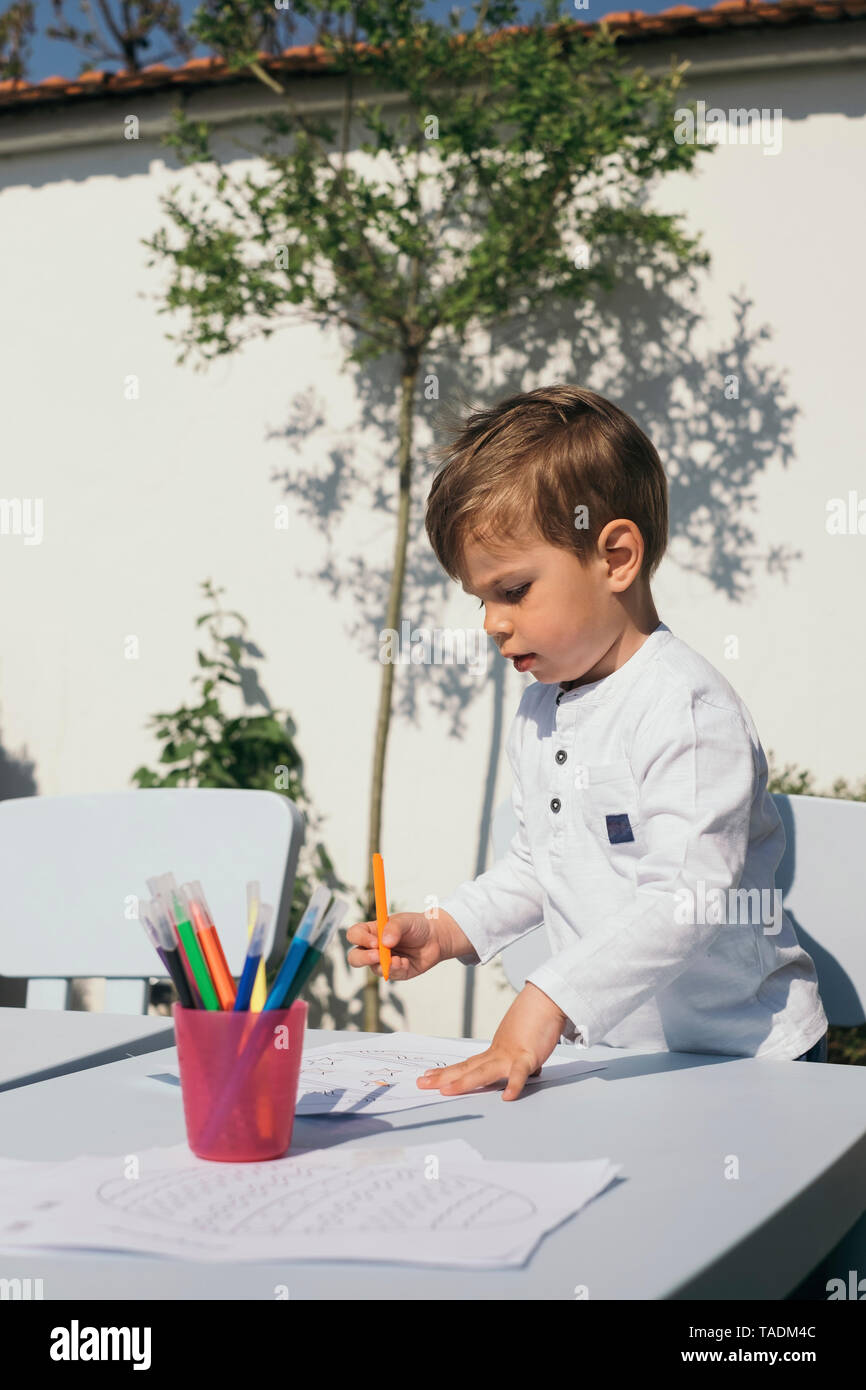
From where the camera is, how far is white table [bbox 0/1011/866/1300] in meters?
0.62

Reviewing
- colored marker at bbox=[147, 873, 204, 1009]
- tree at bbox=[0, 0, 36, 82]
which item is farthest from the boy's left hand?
tree at bbox=[0, 0, 36, 82]

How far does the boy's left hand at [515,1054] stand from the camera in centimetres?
100

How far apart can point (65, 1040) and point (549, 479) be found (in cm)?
75

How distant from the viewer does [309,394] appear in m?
4.40

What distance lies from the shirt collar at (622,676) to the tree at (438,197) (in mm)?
2482

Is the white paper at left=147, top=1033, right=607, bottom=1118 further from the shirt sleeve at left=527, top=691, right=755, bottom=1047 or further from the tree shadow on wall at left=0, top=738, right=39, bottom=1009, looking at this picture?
the tree shadow on wall at left=0, top=738, right=39, bottom=1009

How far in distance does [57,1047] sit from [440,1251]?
2.02 ft

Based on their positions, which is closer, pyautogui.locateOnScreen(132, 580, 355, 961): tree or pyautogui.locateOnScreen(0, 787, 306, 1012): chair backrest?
pyautogui.locateOnScreen(0, 787, 306, 1012): chair backrest

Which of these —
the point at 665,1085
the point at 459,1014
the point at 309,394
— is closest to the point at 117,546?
the point at 309,394

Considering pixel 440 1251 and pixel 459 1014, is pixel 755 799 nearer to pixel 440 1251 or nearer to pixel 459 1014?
pixel 440 1251

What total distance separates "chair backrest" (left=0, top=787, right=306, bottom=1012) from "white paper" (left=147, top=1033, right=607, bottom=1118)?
0.45m

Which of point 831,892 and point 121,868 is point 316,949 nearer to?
point 831,892

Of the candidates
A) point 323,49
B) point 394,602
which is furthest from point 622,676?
point 323,49

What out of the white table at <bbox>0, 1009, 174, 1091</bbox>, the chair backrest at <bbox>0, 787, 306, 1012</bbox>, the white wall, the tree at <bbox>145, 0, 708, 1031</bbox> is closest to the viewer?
the white table at <bbox>0, 1009, 174, 1091</bbox>
